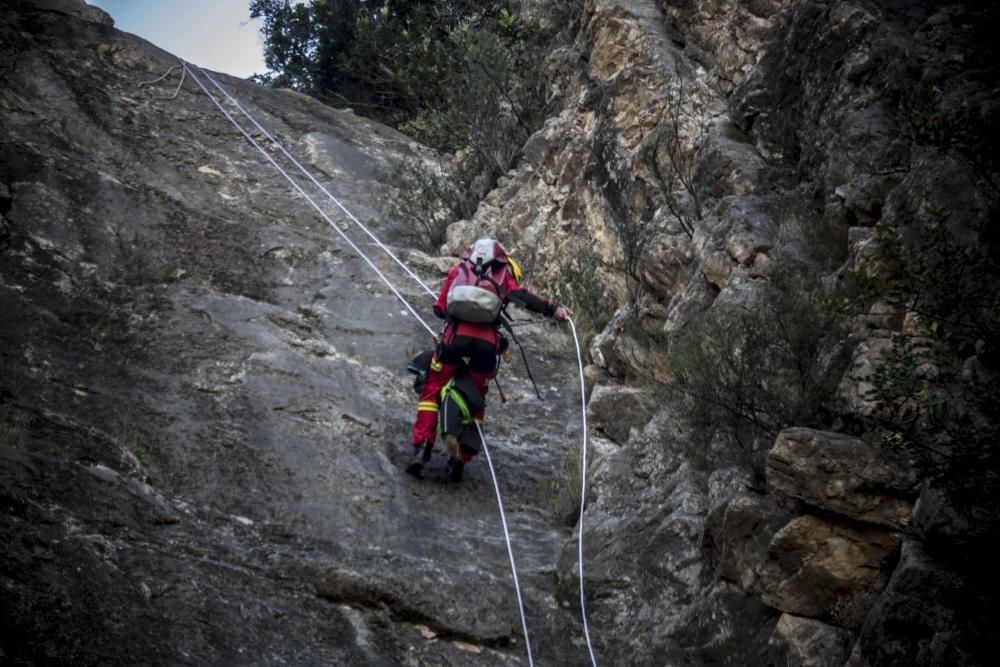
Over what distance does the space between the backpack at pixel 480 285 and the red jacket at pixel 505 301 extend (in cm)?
5

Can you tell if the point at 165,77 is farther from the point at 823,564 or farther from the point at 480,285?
the point at 823,564

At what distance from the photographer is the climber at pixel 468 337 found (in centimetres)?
764

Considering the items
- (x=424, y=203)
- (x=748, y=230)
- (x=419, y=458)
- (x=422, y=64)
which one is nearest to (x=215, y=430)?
(x=419, y=458)

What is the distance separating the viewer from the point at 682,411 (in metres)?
6.96

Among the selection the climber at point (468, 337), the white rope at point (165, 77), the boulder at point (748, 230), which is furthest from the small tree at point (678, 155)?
the white rope at point (165, 77)

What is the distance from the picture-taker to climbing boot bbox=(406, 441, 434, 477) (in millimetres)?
7582

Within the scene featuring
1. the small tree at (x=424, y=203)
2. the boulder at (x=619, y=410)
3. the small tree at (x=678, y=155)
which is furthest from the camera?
the small tree at (x=424, y=203)

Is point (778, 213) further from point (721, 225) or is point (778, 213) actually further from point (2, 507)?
point (2, 507)

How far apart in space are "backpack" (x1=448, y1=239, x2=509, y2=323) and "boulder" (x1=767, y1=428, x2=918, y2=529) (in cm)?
307

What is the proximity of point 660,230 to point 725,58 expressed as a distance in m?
2.92

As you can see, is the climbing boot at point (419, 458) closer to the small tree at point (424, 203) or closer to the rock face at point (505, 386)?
the rock face at point (505, 386)

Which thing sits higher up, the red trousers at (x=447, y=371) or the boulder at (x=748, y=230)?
the boulder at (x=748, y=230)

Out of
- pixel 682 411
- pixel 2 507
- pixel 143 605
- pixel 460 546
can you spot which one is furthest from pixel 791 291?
pixel 2 507

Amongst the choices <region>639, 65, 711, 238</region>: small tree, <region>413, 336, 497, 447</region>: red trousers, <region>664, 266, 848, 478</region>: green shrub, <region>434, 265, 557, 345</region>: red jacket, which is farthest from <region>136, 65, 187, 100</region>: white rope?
<region>664, 266, 848, 478</region>: green shrub
